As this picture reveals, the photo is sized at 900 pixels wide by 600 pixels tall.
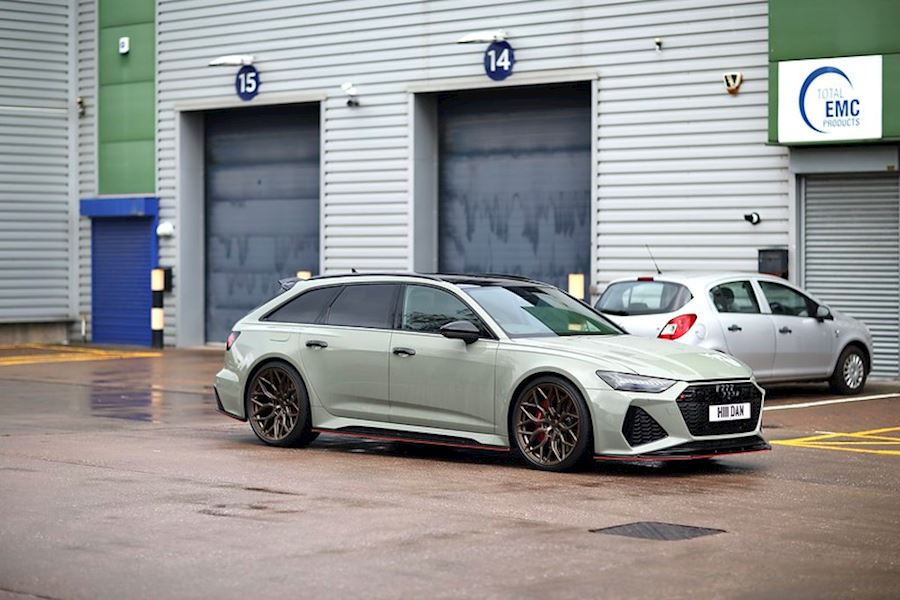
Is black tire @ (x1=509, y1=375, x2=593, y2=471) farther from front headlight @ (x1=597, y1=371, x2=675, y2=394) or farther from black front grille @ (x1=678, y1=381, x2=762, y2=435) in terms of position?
black front grille @ (x1=678, y1=381, x2=762, y2=435)

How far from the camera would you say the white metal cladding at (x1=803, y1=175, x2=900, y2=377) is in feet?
67.5

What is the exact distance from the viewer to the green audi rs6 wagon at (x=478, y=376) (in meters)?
11.1

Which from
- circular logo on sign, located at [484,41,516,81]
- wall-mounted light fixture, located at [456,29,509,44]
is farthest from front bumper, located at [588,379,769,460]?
wall-mounted light fixture, located at [456,29,509,44]

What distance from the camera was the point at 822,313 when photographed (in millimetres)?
18281

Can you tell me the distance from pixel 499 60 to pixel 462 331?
1254 cm

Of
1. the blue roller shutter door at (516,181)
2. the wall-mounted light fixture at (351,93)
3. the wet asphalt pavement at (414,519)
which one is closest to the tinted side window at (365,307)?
the wet asphalt pavement at (414,519)

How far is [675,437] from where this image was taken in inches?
433

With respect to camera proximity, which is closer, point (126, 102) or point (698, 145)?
point (698, 145)

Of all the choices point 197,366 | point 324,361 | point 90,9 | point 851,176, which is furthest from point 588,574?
point 90,9

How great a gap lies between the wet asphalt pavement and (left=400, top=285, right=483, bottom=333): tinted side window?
1036 mm

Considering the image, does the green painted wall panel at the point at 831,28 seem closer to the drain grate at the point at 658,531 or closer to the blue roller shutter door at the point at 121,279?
the drain grate at the point at 658,531

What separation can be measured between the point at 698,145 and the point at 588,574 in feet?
49.8

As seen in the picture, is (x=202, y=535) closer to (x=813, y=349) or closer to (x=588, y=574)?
(x=588, y=574)

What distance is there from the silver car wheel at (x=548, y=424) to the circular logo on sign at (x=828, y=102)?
403 inches
